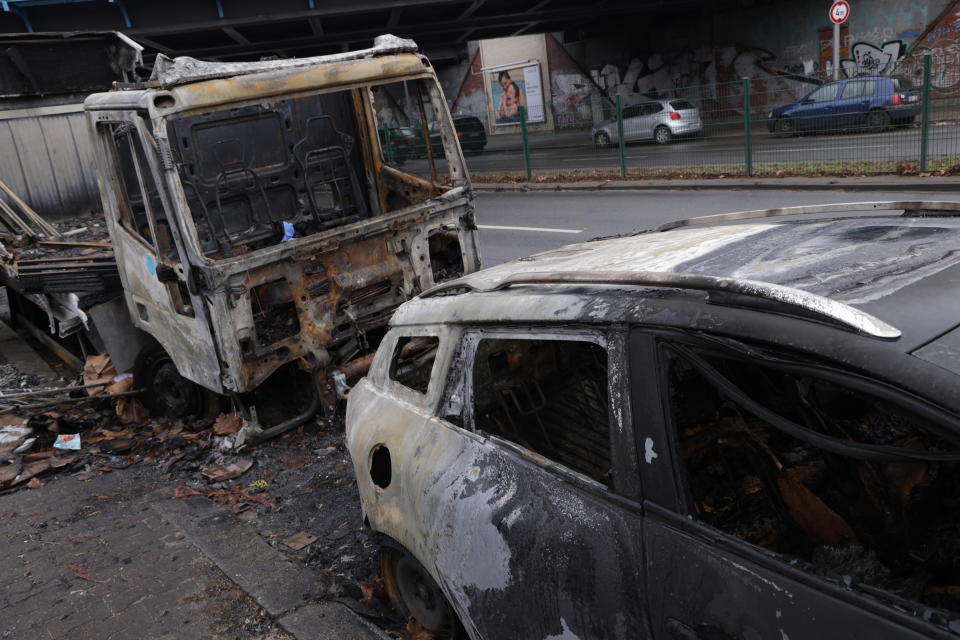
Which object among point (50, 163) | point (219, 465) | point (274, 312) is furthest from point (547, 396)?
point (50, 163)

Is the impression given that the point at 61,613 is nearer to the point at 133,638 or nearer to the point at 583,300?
the point at 133,638

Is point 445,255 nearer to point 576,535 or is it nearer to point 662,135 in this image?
point 576,535

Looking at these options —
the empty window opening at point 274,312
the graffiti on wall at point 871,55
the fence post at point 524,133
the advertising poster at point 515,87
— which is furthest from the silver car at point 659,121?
the advertising poster at point 515,87

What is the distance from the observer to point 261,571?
14.5 feet

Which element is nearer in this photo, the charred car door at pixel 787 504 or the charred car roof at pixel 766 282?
the charred car door at pixel 787 504

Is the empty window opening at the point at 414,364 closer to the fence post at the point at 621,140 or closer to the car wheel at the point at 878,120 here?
the car wheel at the point at 878,120

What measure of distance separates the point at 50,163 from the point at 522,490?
10.7 meters

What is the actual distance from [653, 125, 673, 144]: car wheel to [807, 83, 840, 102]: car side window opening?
293cm

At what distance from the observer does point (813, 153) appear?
47.7 feet

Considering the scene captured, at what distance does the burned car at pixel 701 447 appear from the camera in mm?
1869

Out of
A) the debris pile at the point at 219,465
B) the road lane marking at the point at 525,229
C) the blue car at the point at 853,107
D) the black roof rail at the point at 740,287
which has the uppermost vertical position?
the black roof rail at the point at 740,287

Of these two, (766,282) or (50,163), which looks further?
(50,163)

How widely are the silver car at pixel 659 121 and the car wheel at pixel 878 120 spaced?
12.4 ft

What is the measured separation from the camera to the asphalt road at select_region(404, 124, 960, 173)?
43.0 ft
